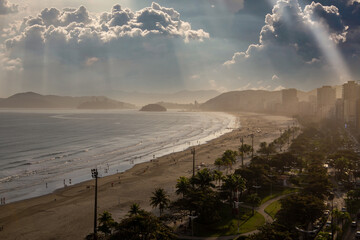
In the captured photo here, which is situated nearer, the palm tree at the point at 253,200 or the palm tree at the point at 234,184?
the palm tree at the point at 253,200

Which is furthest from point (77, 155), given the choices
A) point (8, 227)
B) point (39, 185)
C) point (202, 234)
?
point (202, 234)

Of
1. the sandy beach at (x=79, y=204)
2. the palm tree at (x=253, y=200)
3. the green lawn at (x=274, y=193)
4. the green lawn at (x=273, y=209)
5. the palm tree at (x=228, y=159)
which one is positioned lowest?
the sandy beach at (x=79, y=204)

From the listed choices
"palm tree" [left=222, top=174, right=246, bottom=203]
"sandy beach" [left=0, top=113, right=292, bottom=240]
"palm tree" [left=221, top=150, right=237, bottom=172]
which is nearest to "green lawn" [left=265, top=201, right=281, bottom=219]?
"palm tree" [left=222, top=174, right=246, bottom=203]

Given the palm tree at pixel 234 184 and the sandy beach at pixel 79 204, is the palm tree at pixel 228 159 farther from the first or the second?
the palm tree at pixel 234 184

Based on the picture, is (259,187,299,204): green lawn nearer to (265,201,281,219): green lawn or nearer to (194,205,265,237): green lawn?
(265,201,281,219): green lawn

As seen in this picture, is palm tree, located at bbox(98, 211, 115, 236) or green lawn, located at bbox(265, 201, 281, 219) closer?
palm tree, located at bbox(98, 211, 115, 236)

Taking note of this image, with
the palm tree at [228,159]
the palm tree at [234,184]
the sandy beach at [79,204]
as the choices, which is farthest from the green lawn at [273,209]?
the palm tree at [228,159]
